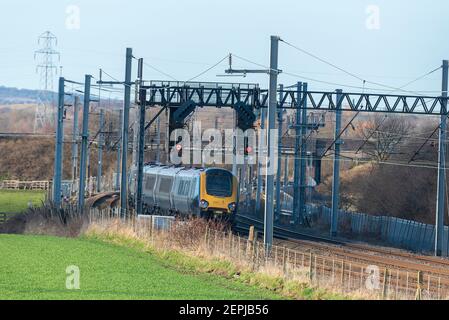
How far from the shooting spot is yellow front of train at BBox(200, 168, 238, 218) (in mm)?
46062

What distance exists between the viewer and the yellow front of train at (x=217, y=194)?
4606 cm

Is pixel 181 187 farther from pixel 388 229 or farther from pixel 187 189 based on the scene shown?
pixel 388 229

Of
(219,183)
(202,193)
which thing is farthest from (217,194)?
(202,193)

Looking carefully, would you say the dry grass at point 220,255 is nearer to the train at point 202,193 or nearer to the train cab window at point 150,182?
the train at point 202,193

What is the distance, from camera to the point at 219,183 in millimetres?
46625

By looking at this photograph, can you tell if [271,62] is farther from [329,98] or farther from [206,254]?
[329,98]

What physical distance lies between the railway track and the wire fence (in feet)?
3.93

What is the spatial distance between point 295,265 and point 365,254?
13.4 m

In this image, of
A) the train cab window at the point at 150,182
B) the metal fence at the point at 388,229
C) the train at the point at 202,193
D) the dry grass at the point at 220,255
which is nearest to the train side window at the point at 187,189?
the train at the point at 202,193

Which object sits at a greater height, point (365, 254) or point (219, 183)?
point (219, 183)

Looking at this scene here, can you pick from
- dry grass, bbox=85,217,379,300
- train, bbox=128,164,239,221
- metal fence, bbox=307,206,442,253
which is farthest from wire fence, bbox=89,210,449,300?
metal fence, bbox=307,206,442,253

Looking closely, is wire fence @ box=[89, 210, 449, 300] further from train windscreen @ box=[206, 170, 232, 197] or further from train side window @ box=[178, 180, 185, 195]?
train side window @ box=[178, 180, 185, 195]

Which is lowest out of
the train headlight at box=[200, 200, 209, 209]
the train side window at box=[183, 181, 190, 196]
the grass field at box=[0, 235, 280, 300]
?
the grass field at box=[0, 235, 280, 300]
